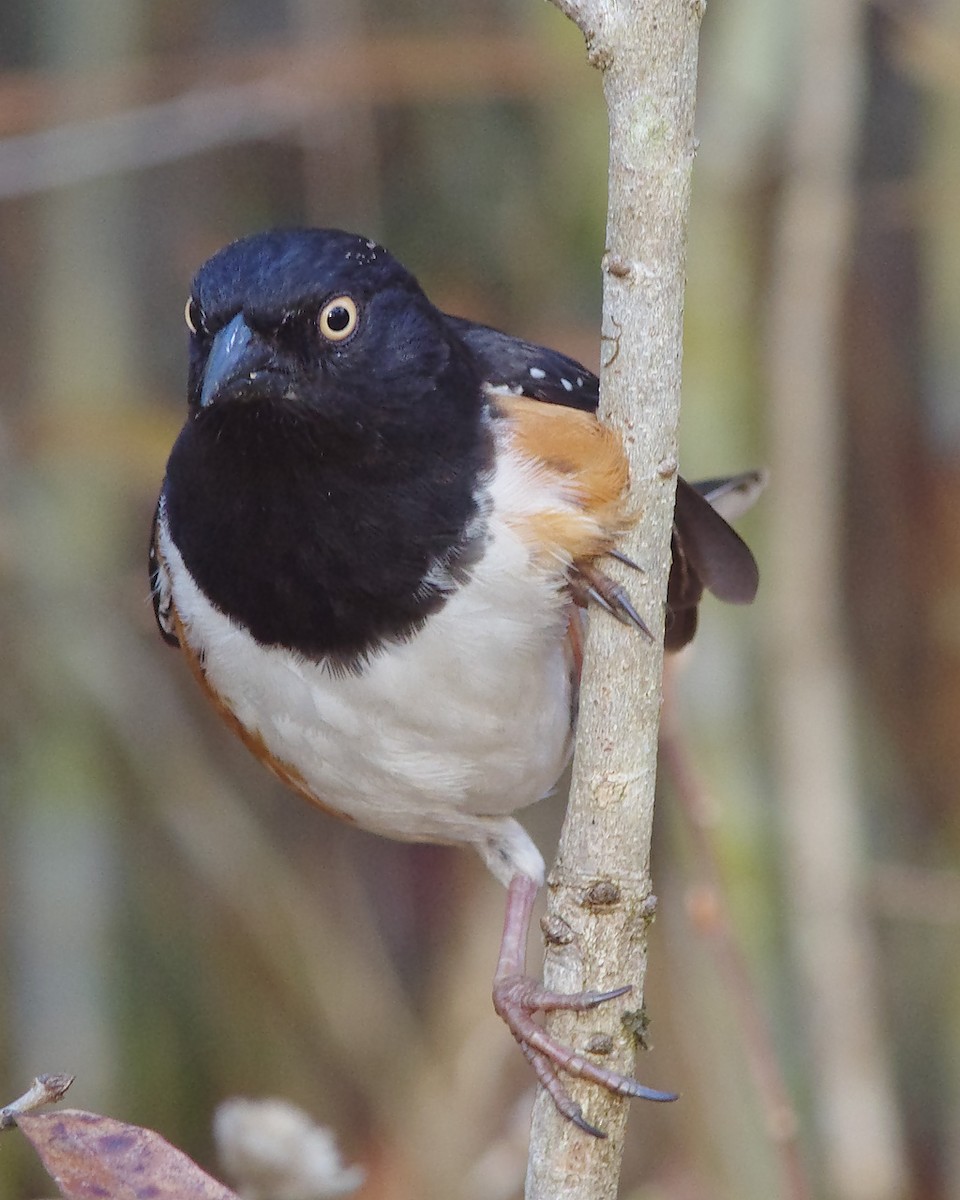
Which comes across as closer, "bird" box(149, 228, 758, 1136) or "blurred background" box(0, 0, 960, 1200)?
"bird" box(149, 228, 758, 1136)

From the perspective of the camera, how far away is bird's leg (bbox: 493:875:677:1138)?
6.20ft

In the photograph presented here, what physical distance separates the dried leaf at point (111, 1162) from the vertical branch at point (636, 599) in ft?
1.78

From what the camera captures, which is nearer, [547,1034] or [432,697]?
[547,1034]

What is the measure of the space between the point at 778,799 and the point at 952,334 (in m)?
1.08

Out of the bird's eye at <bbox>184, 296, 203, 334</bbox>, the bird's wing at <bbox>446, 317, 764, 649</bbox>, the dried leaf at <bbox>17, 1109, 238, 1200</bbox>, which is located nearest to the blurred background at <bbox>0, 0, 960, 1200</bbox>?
the bird's wing at <bbox>446, 317, 764, 649</bbox>

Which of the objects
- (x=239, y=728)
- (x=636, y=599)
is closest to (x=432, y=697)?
(x=239, y=728)

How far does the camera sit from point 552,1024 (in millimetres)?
1974

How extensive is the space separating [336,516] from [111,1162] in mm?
888

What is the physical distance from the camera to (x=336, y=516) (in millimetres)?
2088

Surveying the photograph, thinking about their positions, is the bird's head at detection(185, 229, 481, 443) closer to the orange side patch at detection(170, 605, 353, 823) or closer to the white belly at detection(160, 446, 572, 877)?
the white belly at detection(160, 446, 572, 877)

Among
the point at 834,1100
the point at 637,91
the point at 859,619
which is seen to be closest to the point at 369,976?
the point at 834,1100

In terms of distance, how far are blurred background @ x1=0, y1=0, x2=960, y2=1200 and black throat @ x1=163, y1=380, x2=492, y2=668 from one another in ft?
3.34

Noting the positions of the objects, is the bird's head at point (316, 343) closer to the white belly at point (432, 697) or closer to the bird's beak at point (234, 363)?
the bird's beak at point (234, 363)

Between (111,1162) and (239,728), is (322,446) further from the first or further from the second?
(111,1162)
